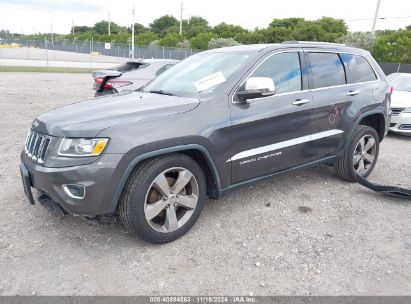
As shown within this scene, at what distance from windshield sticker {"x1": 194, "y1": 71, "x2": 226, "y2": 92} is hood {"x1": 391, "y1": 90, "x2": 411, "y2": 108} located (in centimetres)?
590

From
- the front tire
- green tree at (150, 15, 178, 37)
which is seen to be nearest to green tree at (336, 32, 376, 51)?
the front tire

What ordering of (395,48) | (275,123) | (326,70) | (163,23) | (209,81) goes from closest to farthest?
1. (209,81)
2. (275,123)
3. (326,70)
4. (395,48)
5. (163,23)

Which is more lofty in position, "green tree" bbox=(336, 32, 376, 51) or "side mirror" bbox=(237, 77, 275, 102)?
"green tree" bbox=(336, 32, 376, 51)

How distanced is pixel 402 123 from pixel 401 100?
567 millimetres

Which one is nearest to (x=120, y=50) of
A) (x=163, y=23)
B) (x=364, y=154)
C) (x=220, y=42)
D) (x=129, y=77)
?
(x=220, y=42)

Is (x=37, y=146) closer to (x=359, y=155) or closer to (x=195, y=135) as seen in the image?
(x=195, y=135)

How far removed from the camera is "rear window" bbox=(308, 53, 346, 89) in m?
4.20

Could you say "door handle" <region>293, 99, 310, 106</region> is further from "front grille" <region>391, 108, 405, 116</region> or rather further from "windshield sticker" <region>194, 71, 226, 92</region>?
"front grille" <region>391, 108, 405, 116</region>

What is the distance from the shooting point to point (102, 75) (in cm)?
754

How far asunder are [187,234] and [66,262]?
1.09 metres

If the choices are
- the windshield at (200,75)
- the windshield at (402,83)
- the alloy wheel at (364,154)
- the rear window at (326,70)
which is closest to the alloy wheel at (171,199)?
the windshield at (200,75)

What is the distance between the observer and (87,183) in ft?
9.05

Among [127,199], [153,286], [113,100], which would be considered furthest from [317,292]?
[113,100]

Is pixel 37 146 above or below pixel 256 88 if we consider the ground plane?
below
